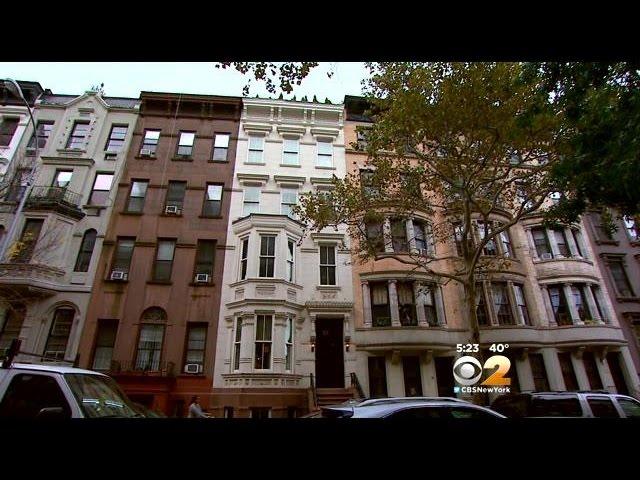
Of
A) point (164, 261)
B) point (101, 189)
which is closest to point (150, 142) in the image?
point (101, 189)

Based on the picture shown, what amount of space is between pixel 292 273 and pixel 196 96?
1018cm

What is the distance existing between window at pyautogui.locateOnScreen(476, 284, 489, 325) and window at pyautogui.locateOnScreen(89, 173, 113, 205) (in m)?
15.9

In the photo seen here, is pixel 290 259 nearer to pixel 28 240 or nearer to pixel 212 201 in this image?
pixel 212 201

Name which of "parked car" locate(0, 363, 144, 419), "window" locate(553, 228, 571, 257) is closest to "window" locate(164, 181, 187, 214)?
"parked car" locate(0, 363, 144, 419)

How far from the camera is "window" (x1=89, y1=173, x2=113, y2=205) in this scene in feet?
48.2

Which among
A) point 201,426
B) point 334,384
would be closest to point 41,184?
point 334,384

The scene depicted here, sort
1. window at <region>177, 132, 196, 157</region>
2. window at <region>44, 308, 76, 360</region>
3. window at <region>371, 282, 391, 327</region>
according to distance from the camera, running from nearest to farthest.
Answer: window at <region>44, 308, 76, 360</region>
window at <region>371, 282, 391, 327</region>
window at <region>177, 132, 196, 157</region>

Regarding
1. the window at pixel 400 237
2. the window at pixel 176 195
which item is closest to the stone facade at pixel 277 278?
the window at pixel 400 237

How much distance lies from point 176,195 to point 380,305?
995 centimetres

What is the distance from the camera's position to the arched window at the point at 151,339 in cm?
1233

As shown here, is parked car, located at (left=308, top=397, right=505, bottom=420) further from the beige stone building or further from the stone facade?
the beige stone building

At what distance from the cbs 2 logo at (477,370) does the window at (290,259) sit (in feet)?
22.5

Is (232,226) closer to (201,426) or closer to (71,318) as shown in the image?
(71,318)

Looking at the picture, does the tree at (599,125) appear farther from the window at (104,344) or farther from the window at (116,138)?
the window at (116,138)
